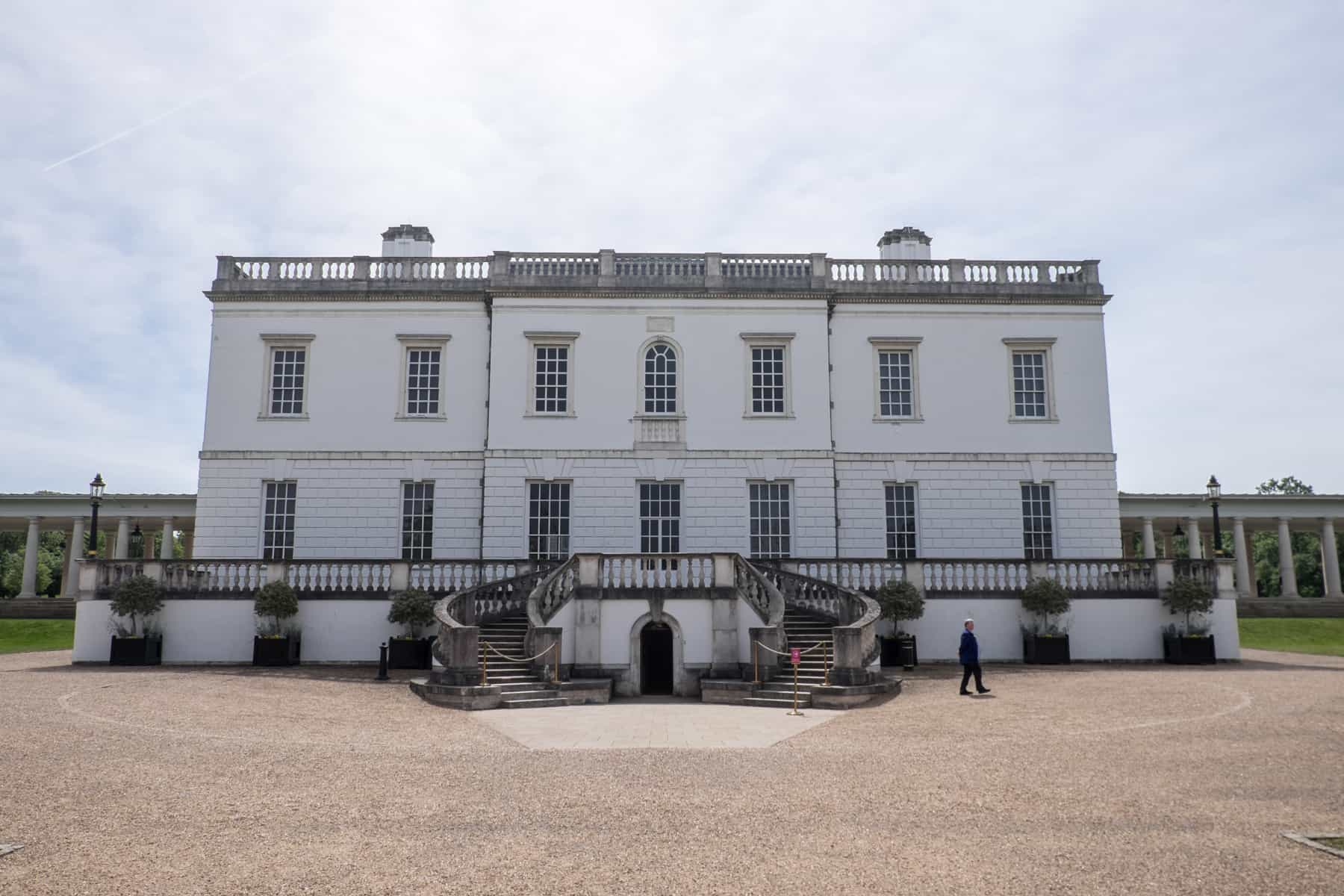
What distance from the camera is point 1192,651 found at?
23.2 meters

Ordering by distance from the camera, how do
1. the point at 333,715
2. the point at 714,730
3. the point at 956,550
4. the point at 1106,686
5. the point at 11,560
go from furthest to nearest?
the point at 11,560 < the point at 956,550 < the point at 1106,686 < the point at 333,715 < the point at 714,730

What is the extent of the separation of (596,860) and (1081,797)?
526 cm

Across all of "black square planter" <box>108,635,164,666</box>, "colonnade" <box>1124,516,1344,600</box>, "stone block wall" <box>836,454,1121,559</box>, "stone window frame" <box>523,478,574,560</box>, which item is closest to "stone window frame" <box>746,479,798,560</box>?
"stone block wall" <box>836,454,1121,559</box>

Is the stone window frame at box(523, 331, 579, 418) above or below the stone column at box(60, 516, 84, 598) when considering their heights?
above

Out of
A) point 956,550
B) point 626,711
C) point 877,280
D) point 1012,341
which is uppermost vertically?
point 877,280

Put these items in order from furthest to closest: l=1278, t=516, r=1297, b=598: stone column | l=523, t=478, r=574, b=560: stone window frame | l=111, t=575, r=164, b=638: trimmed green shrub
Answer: l=1278, t=516, r=1297, b=598: stone column < l=523, t=478, r=574, b=560: stone window frame < l=111, t=575, r=164, b=638: trimmed green shrub

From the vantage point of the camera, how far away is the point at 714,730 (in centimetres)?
1447

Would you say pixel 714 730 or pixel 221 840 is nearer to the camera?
pixel 221 840

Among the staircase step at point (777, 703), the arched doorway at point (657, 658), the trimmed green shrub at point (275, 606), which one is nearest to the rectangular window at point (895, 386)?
the arched doorway at point (657, 658)

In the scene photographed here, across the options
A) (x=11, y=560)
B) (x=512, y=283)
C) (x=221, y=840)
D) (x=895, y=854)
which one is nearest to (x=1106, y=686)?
(x=895, y=854)

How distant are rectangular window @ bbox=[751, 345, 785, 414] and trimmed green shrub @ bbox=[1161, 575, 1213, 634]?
11.0m

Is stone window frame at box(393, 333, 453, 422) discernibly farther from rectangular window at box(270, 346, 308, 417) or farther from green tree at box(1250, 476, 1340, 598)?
green tree at box(1250, 476, 1340, 598)

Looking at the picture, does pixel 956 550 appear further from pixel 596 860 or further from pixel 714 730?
pixel 596 860

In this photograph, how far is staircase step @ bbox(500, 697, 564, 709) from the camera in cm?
1750
